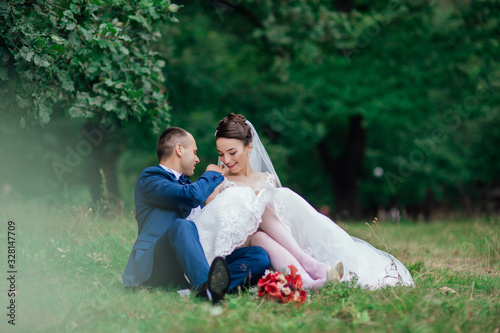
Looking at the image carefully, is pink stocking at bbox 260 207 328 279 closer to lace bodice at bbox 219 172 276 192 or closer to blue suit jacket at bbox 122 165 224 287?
lace bodice at bbox 219 172 276 192

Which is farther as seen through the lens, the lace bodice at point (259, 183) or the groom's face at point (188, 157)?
the lace bodice at point (259, 183)

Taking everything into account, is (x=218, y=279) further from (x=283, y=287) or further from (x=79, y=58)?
(x=79, y=58)

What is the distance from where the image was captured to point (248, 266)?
3.73 meters

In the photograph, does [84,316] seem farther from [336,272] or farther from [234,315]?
[336,272]

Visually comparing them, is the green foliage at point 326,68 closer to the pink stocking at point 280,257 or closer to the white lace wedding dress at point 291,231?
the white lace wedding dress at point 291,231

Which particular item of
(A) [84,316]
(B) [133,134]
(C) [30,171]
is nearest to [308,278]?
(A) [84,316]

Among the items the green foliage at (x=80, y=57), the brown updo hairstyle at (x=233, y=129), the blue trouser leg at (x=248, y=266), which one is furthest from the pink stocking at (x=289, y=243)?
the green foliage at (x=80, y=57)

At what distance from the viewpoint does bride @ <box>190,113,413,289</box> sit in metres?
3.79

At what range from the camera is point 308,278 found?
373cm

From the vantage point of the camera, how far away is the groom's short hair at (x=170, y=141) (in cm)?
404

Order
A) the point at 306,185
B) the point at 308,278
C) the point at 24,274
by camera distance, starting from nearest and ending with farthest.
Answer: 1. the point at 308,278
2. the point at 24,274
3. the point at 306,185

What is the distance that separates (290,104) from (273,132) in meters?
1.40

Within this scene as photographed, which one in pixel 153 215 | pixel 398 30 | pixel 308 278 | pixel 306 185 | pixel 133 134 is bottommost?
pixel 306 185

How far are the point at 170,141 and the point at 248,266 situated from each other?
1252 mm
